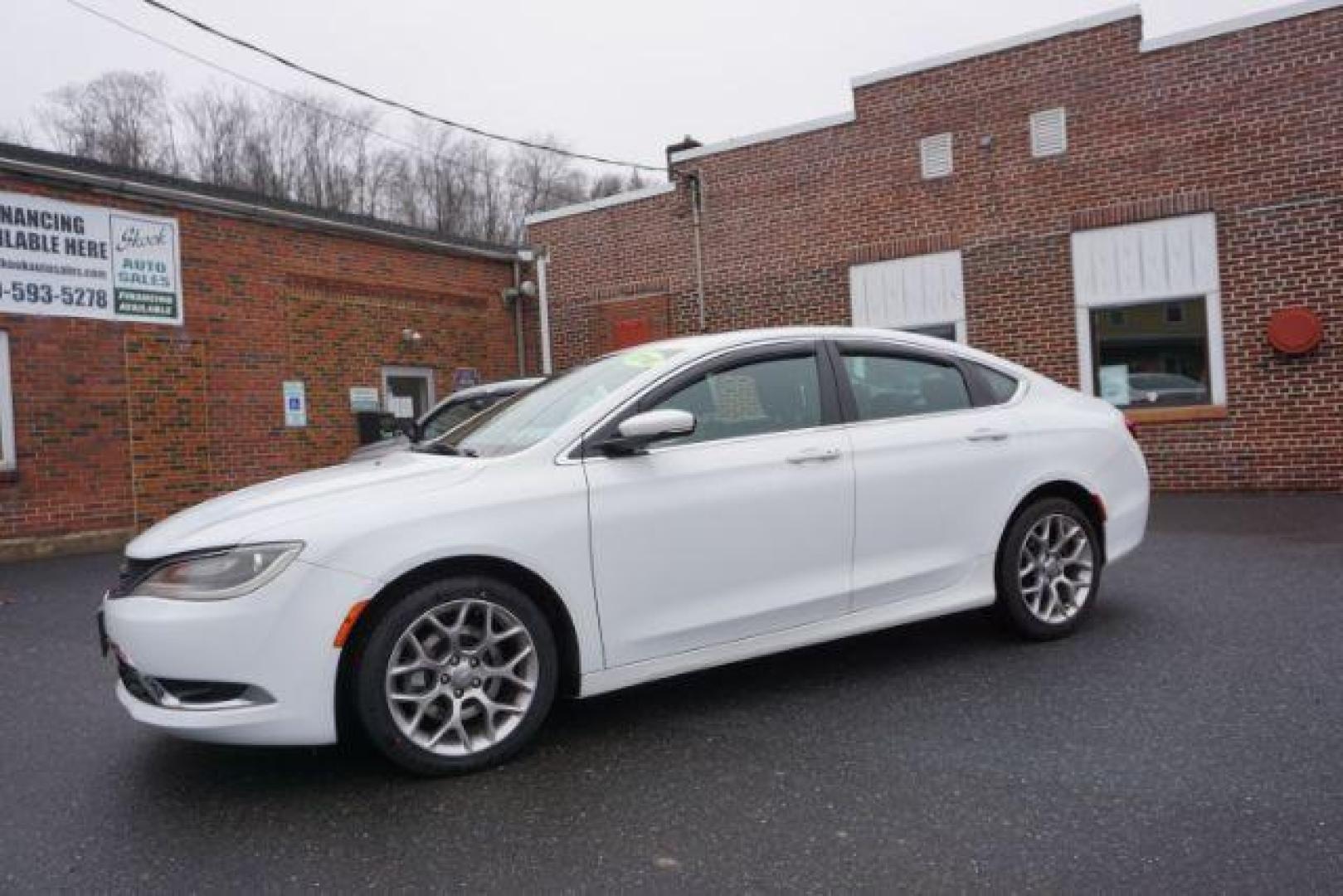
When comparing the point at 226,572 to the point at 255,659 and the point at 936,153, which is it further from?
the point at 936,153

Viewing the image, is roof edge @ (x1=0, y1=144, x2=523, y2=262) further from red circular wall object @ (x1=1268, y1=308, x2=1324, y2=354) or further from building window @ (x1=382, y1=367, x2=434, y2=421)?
red circular wall object @ (x1=1268, y1=308, x2=1324, y2=354)

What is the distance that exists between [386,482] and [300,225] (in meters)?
9.77

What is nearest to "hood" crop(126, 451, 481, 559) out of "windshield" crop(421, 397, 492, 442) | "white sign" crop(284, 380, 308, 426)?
"windshield" crop(421, 397, 492, 442)

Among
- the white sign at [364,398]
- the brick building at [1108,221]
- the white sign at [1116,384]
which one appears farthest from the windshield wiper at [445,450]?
the white sign at [1116,384]

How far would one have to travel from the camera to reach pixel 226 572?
291 cm

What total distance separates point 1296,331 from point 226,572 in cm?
1054

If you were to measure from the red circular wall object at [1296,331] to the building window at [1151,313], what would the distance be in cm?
55

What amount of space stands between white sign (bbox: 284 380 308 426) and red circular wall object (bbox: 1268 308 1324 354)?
1113 cm

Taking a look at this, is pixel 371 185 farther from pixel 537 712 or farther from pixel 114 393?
pixel 537 712

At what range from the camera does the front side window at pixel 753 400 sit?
3.68 metres

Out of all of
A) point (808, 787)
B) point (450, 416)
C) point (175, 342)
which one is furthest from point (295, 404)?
point (808, 787)

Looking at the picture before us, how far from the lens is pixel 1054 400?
15.1 ft

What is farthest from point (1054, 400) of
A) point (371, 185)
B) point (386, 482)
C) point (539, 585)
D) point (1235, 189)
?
point (371, 185)

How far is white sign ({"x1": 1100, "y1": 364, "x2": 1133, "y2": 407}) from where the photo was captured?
10.9 meters
